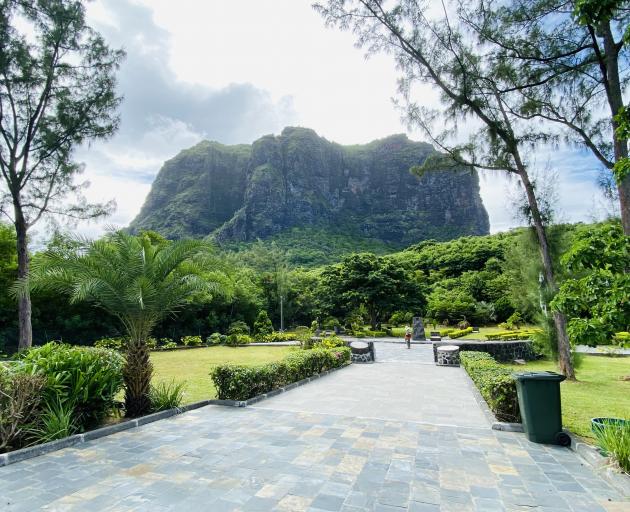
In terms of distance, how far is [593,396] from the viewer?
809cm

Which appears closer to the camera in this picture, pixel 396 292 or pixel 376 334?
pixel 376 334

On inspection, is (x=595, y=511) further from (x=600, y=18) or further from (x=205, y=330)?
(x=205, y=330)

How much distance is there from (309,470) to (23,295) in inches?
451

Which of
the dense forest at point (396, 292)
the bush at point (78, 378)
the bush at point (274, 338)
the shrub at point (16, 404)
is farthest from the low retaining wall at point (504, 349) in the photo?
the shrub at point (16, 404)

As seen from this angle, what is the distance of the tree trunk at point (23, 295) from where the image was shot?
37.0 feet

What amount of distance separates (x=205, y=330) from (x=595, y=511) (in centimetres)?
2590

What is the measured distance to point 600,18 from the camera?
3383mm

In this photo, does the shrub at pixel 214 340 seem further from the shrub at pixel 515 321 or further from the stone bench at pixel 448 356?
the shrub at pixel 515 321

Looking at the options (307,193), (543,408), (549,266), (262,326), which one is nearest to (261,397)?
(543,408)

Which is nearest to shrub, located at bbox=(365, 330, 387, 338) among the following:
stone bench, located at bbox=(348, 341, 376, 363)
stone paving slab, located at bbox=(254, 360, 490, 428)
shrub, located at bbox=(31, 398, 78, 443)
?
stone bench, located at bbox=(348, 341, 376, 363)

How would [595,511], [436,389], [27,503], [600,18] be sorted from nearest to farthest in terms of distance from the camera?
1. [595,511]
2. [27,503]
3. [600,18]
4. [436,389]

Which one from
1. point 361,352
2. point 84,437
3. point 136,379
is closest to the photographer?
point 84,437

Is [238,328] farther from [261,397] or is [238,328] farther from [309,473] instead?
[309,473]

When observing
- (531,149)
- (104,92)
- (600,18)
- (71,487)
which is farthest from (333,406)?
(104,92)
